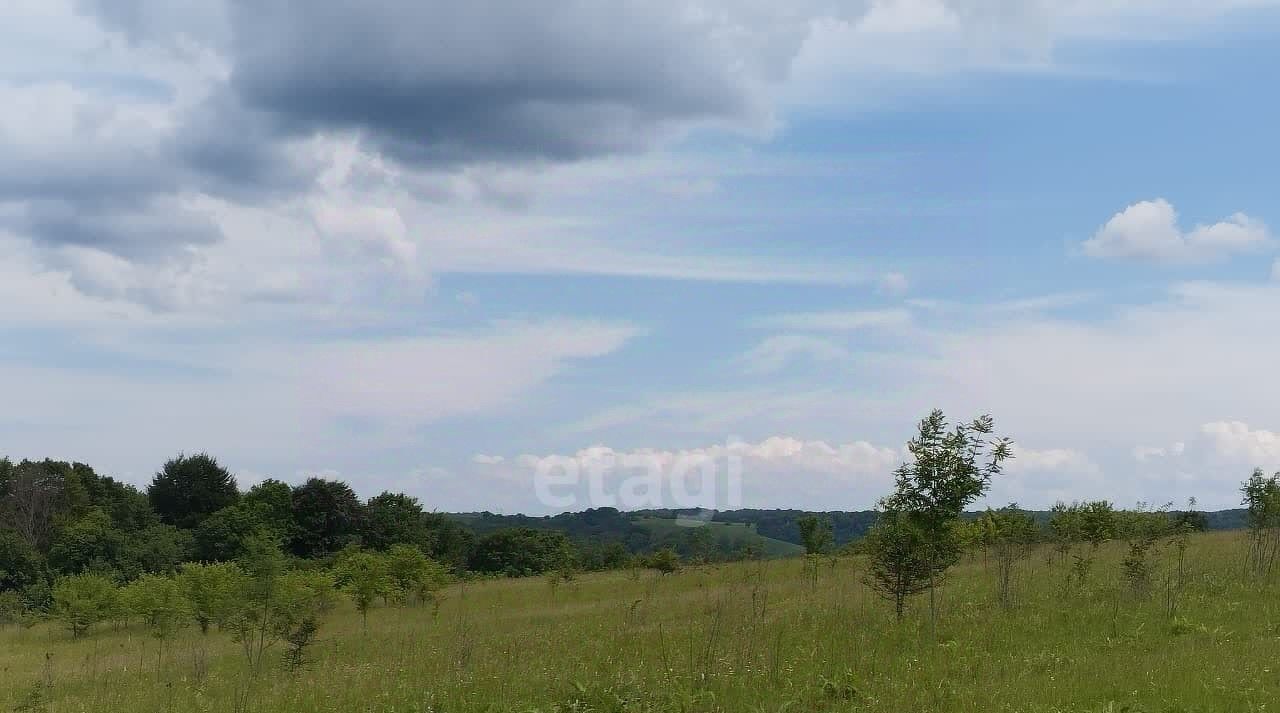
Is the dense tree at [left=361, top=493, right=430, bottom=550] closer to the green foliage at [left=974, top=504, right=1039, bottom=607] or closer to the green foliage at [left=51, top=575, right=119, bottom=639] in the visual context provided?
the green foliage at [left=51, top=575, right=119, bottom=639]

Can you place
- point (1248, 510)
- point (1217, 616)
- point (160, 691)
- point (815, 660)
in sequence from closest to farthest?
point (815, 660) → point (160, 691) → point (1217, 616) → point (1248, 510)

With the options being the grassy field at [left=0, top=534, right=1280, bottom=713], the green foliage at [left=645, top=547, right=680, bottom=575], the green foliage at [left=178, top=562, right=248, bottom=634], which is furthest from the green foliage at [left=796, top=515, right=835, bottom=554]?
the green foliage at [left=178, top=562, right=248, bottom=634]

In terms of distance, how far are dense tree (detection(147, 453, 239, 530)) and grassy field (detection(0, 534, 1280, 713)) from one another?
58027 millimetres

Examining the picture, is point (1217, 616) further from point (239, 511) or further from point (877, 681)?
point (239, 511)

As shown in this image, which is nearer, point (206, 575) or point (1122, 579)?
point (1122, 579)

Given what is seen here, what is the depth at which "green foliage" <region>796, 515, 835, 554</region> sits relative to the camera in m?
41.2

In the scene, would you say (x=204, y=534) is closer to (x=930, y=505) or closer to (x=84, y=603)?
(x=84, y=603)

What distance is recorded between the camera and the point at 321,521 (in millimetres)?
67375

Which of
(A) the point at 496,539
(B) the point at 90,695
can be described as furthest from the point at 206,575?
(A) the point at 496,539

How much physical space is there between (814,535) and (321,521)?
133ft

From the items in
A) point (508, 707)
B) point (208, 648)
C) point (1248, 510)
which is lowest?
point (208, 648)

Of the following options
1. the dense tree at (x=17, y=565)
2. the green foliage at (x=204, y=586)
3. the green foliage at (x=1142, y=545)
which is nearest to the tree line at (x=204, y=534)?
the dense tree at (x=17, y=565)

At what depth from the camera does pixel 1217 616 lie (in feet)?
56.6

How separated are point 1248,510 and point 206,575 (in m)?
33.3
